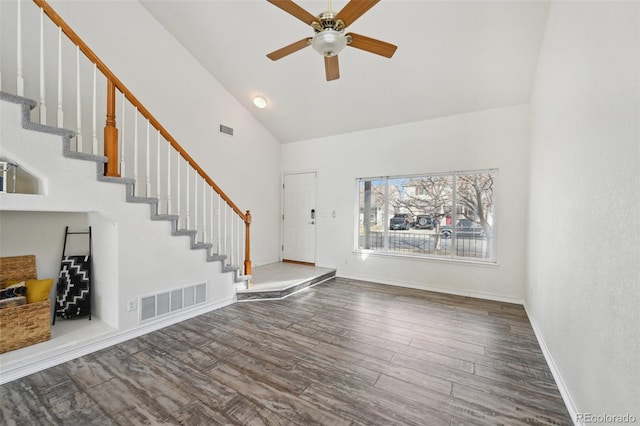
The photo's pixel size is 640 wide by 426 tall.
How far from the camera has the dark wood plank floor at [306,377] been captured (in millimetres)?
1754

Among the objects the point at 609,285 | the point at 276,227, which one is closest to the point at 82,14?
the point at 276,227

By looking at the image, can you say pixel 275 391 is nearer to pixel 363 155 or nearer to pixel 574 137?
pixel 574 137

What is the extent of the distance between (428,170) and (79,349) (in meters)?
4.92

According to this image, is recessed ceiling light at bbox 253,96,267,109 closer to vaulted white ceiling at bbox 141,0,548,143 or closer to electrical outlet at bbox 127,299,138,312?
vaulted white ceiling at bbox 141,0,548,143

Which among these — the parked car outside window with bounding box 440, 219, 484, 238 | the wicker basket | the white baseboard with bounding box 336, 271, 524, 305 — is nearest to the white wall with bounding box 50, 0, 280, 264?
the white baseboard with bounding box 336, 271, 524, 305

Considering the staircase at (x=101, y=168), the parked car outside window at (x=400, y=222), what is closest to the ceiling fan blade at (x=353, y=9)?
the staircase at (x=101, y=168)

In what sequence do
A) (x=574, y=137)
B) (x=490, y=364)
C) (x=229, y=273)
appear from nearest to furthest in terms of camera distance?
(x=574, y=137) < (x=490, y=364) < (x=229, y=273)

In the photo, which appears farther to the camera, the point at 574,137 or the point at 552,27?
the point at 552,27

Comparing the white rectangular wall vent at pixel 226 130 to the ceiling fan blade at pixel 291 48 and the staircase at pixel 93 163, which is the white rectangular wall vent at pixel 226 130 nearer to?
the staircase at pixel 93 163

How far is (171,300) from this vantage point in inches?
122

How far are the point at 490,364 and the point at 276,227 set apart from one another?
15.0ft

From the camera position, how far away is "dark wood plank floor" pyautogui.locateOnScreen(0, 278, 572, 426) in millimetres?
1754

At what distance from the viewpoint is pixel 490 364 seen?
2357 millimetres

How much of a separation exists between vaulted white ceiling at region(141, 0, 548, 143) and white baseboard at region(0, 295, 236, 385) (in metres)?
3.75
